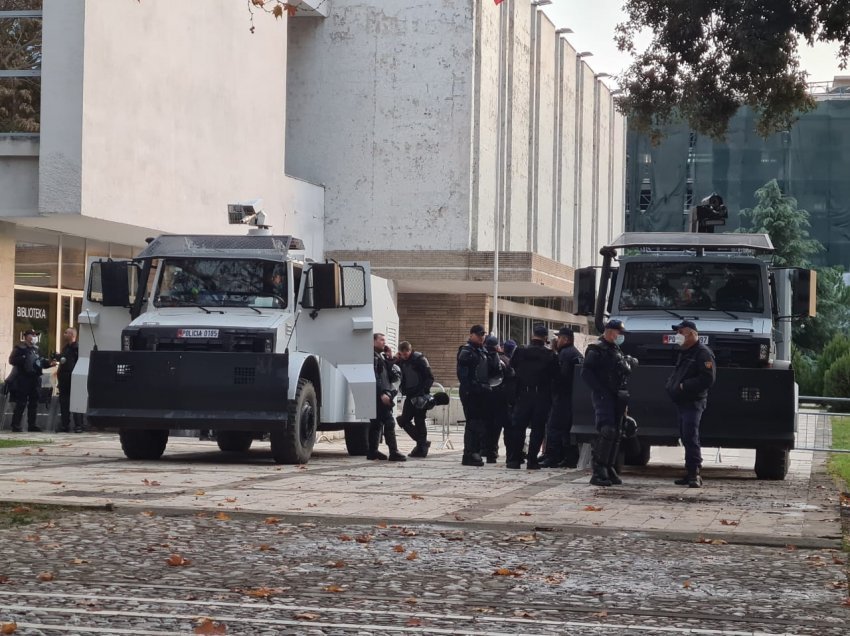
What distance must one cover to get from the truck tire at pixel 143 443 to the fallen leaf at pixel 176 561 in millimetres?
9331

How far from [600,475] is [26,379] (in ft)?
42.7

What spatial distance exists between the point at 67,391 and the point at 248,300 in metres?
8.26

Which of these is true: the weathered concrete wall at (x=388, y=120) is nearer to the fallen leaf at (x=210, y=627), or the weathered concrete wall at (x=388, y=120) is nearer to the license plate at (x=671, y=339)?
the license plate at (x=671, y=339)

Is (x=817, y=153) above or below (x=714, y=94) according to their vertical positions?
above

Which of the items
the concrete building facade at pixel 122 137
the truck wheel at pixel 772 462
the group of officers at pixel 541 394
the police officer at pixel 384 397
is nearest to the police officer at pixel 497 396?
the group of officers at pixel 541 394

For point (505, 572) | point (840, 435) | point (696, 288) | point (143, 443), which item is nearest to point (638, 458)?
point (696, 288)

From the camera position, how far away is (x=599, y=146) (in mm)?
64312

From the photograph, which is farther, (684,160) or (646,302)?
(684,160)

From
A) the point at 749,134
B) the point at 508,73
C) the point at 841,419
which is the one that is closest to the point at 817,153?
the point at 749,134

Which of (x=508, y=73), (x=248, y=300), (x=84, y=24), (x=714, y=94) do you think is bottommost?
(x=248, y=300)

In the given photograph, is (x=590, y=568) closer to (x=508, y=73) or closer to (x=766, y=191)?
Result: (x=508, y=73)

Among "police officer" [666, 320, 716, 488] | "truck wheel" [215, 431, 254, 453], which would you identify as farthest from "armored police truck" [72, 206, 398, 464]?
"police officer" [666, 320, 716, 488]

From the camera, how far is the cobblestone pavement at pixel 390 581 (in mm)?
7227

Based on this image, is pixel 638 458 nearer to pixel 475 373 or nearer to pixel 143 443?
pixel 475 373
